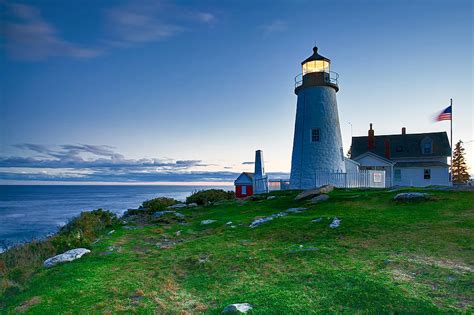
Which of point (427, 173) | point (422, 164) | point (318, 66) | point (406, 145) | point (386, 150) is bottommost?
point (427, 173)

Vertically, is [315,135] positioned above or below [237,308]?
above

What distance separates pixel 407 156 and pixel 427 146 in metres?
2.55

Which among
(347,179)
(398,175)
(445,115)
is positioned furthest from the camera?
(398,175)

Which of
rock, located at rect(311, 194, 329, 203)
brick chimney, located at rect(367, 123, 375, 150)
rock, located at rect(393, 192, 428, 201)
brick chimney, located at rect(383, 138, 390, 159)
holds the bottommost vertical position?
rock, located at rect(311, 194, 329, 203)

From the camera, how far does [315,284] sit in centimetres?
575

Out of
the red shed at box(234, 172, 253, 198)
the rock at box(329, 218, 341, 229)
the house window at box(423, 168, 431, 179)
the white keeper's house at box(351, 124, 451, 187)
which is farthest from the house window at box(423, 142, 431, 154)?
the rock at box(329, 218, 341, 229)

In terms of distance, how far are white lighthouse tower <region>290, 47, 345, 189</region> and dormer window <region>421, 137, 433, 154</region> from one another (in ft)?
48.2

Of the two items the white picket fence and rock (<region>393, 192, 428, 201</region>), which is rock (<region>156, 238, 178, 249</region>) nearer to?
rock (<region>393, 192, 428, 201</region>)

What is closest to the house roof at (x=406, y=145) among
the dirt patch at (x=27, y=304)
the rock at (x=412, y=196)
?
the rock at (x=412, y=196)

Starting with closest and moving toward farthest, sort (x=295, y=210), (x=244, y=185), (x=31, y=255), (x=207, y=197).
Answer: (x=31, y=255), (x=295, y=210), (x=207, y=197), (x=244, y=185)

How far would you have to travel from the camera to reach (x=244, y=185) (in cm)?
2995

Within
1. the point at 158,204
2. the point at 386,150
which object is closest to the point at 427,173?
the point at 386,150

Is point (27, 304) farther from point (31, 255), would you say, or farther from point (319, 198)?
point (319, 198)

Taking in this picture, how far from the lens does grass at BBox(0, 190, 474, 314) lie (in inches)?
201
